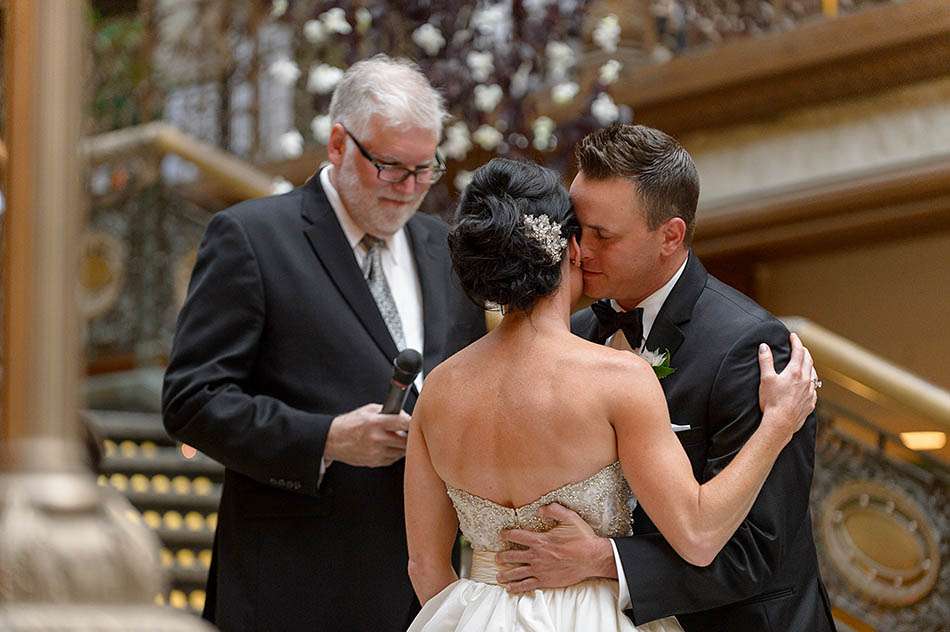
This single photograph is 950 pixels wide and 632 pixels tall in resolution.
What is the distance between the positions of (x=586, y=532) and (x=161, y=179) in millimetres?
6534

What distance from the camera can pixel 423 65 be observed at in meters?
6.71

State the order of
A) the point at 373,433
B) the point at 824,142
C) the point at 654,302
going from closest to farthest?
the point at 654,302 < the point at 373,433 < the point at 824,142

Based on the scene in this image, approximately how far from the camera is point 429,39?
6.64 meters

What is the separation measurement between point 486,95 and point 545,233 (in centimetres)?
409

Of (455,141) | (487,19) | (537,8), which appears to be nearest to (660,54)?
(537,8)

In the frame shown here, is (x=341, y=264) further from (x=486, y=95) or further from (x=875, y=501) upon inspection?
(x=486, y=95)

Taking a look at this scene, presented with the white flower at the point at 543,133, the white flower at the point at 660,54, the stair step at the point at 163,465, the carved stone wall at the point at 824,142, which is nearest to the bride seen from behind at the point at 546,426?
the white flower at the point at 543,133

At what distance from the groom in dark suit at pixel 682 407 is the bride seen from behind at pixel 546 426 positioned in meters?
0.05

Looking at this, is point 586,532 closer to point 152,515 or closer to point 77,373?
point 77,373

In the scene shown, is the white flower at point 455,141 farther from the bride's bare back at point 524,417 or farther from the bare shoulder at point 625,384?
the bare shoulder at point 625,384

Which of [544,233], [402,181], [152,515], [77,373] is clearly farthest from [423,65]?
[77,373]

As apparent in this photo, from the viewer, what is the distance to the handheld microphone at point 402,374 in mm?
3154

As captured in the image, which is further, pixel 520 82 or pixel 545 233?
pixel 520 82

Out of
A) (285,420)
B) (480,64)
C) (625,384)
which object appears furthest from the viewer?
(480,64)
